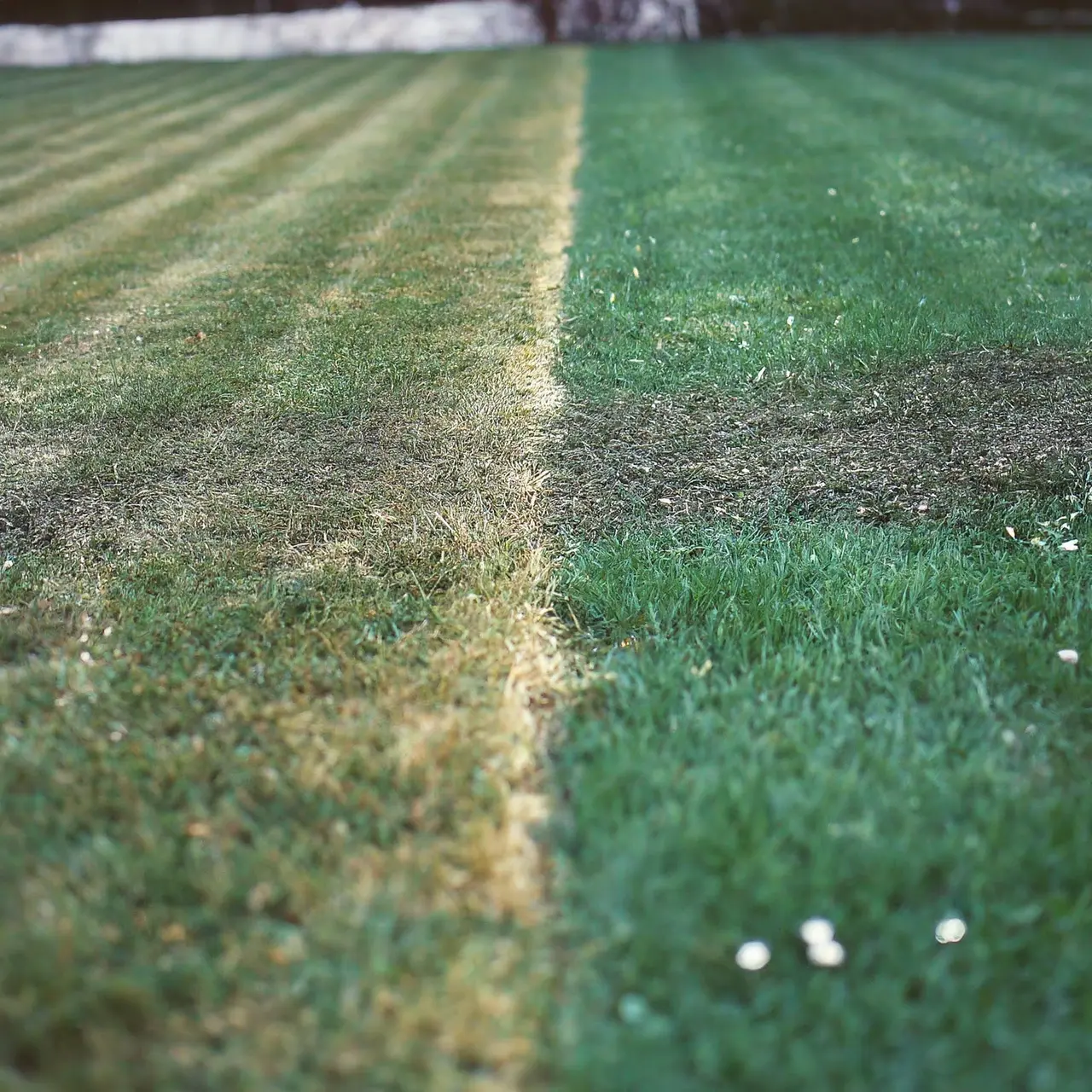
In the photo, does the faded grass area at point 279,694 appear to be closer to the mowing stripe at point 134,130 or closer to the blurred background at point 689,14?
the mowing stripe at point 134,130

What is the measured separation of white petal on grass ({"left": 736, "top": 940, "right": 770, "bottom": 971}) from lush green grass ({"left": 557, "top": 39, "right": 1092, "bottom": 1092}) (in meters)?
0.02

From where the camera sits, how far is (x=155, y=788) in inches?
64.3

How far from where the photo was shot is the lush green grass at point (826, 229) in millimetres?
3516

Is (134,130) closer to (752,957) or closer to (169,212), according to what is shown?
(169,212)

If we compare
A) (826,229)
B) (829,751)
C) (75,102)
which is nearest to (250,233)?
(826,229)

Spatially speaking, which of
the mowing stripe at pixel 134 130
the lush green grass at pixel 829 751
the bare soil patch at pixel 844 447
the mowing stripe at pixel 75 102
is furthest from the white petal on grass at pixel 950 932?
the mowing stripe at pixel 75 102

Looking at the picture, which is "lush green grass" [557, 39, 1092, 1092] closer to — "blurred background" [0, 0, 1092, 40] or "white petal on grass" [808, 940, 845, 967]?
"white petal on grass" [808, 940, 845, 967]

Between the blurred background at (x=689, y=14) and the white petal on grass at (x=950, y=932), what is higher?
the blurred background at (x=689, y=14)

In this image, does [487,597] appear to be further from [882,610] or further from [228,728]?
[882,610]

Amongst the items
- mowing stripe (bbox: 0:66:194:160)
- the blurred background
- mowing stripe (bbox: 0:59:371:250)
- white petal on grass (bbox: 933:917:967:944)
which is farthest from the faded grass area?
the blurred background

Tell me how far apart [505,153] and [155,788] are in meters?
6.64

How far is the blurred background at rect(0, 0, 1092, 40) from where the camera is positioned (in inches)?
571

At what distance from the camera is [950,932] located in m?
1.36

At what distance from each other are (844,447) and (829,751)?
137cm
